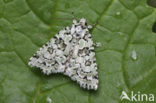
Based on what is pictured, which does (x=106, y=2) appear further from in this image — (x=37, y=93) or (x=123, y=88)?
(x=37, y=93)
